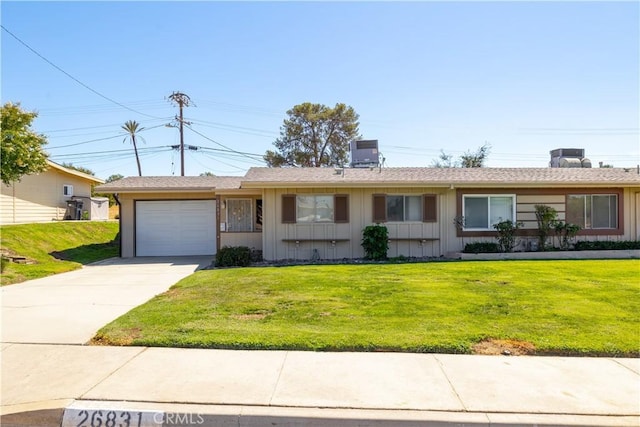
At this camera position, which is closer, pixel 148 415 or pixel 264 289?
pixel 148 415

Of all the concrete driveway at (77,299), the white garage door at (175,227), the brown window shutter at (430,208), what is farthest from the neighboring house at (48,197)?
the brown window shutter at (430,208)

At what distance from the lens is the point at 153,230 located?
16219 millimetres

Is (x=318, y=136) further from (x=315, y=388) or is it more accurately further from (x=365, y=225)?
(x=315, y=388)

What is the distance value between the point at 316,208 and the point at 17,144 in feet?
28.8

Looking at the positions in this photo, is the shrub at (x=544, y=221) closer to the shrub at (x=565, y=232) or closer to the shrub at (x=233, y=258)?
the shrub at (x=565, y=232)

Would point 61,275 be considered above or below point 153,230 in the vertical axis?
below

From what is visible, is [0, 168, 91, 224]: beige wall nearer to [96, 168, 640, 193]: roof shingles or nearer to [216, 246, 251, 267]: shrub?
[96, 168, 640, 193]: roof shingles

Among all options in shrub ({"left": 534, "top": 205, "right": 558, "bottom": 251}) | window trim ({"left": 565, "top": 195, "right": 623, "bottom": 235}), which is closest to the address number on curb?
shrub ({"left": 534, "top": 205, "right": 558, "bottom": 251})

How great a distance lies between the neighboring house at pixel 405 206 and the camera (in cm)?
1354

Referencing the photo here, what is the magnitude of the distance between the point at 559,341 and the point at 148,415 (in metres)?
4.51

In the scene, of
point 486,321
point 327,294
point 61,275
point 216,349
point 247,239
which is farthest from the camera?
point 247,239

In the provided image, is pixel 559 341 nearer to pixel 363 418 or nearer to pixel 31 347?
pixel 363 418

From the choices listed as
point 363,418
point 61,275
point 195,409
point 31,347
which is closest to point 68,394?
point 195,409

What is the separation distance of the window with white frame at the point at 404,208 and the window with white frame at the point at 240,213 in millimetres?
4787
